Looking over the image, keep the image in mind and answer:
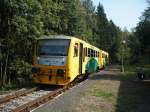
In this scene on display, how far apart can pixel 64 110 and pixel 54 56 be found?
7.93 meters

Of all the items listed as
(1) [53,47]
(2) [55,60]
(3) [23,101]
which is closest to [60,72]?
(2) [55,60]

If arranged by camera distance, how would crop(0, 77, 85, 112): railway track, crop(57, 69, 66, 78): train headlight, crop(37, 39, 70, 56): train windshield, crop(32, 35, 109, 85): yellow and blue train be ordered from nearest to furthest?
crop(0, 77, 85, 112): railway track < crop(57, 69, 66, 78): train headlight < crop(32, 35, 109, 85): yellow and blue train < crop(37, 39, 70, 56): train windshield

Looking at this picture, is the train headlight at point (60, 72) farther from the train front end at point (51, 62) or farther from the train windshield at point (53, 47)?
the train windshield at point (53, 47)

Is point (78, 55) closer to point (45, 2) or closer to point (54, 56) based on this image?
point (54, 56)

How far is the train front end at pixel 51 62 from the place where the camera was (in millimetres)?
19172

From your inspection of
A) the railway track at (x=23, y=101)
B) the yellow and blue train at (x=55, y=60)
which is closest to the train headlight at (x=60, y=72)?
the yellow and blue train at (x=55, y=60)

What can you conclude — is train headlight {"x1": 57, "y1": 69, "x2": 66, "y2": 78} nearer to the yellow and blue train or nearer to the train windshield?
the yellow and blue train

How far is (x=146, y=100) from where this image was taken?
15.1 m

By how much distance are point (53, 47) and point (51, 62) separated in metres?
0.96

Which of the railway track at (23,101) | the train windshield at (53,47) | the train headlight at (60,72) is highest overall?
the train windshield at (53,47)

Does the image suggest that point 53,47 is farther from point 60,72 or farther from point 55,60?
point 60,72

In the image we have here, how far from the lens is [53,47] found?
1995cm

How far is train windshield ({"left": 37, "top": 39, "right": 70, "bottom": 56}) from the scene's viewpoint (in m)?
19.7

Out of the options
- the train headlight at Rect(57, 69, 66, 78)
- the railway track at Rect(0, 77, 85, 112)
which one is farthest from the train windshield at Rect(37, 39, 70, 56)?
the railway track at Rect(0, 77, 85, 112)
